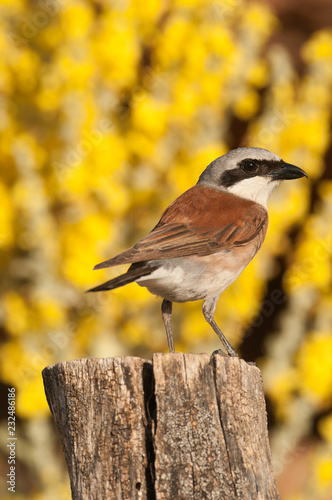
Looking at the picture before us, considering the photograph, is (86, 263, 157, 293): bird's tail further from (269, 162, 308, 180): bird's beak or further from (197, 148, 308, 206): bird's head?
(269, 162, 308, 180): bird's beak

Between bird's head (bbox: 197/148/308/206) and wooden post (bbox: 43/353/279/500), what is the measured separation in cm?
173

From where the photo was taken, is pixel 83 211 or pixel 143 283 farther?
pixel 83 211

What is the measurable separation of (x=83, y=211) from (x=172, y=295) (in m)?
1.80

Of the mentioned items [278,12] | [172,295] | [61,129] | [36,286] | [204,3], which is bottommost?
[172,295]

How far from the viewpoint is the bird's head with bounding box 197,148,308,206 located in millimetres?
3850

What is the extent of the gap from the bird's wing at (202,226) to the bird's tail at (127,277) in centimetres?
7

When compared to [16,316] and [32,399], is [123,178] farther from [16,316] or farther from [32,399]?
[32,399]

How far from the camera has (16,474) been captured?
19.1 feet

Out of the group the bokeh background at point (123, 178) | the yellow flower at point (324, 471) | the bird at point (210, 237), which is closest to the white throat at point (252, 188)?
the bird at point (210, 237)

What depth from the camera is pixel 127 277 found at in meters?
2.96

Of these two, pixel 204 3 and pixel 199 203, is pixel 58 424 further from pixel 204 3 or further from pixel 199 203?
pixel 204 3

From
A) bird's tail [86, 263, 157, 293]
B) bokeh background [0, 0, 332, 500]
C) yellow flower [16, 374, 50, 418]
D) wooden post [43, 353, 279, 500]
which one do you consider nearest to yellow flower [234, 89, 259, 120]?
bokeh background [0, 0, 332, 500]

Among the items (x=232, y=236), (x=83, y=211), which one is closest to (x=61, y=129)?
(x=83, y=211)

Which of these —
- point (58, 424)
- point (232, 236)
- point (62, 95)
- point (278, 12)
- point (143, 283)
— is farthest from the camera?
point (278, 12)
